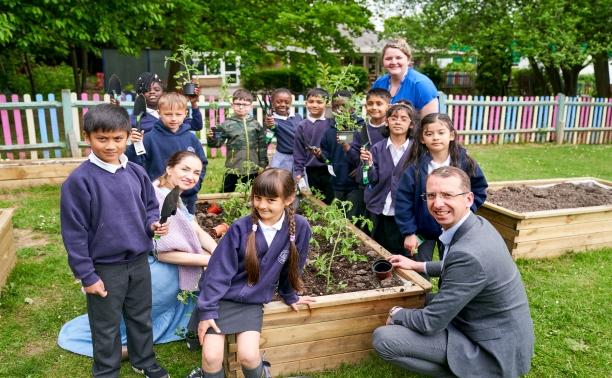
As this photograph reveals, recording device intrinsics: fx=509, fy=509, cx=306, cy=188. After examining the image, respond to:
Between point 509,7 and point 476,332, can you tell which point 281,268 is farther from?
point 509,7

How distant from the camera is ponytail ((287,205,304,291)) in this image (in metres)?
2.71

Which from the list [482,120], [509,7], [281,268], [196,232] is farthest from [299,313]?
[509,7]

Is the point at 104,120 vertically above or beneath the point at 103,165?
above

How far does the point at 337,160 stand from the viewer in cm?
472

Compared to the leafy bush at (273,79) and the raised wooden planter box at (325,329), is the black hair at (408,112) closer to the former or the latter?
the raised wooden planter box at (325,329)

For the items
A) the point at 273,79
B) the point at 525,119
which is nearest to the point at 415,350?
the point at 525,119

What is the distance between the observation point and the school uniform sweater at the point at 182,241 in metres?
3.19

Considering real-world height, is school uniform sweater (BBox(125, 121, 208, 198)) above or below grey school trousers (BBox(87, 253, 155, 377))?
above

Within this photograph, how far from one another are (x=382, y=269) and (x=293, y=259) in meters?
0.81

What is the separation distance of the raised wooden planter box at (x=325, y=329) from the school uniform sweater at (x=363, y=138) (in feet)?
4.71

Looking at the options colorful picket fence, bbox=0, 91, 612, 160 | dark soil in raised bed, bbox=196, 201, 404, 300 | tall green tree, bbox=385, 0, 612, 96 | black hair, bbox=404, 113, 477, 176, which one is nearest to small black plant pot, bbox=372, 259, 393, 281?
dark soil in raised bed, bbox=196, 201, 404, 300

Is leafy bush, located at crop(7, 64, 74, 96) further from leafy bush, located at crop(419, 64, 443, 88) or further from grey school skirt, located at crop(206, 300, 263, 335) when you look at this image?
grey school skirt, located at crop(206, 300, 263, 335)

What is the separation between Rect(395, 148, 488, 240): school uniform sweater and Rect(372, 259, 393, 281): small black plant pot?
36 centimetres

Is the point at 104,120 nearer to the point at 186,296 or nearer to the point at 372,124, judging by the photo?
the point at 186,296
